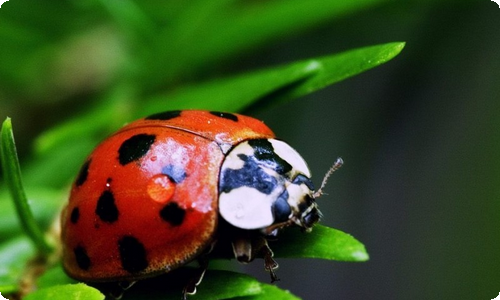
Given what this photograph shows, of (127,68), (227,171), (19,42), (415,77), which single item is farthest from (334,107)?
(227,171)

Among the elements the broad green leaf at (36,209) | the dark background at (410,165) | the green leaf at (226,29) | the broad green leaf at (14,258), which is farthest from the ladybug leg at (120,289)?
the dark background at (410,165)

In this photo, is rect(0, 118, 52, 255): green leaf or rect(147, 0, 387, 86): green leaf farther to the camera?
rect(147, 0, 387, 86): green leaf

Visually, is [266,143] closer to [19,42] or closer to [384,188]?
[19,42]

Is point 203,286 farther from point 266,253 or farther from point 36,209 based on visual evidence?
point 36,209

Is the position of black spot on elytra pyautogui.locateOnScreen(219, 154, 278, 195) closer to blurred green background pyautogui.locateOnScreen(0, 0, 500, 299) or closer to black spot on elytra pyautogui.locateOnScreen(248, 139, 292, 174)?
black spot on elytra pyautogui.locateOnScreen(248, 139, 292, 174)

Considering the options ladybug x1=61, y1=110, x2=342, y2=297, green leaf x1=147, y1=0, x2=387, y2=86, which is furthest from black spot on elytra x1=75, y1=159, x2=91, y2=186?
green leaf x1=147, y1=0, x2=387, y2=86

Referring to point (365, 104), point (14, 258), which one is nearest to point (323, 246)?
point (14, 258)
